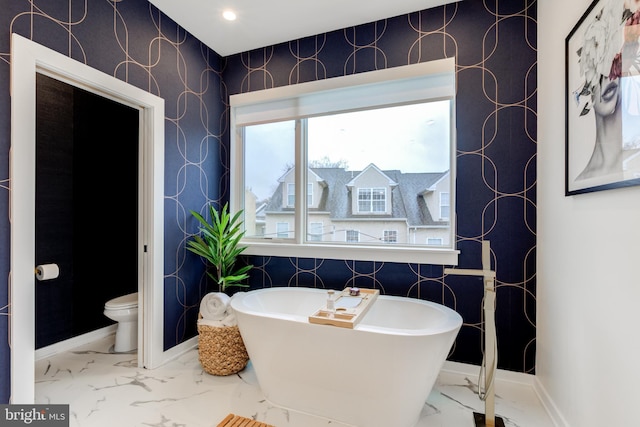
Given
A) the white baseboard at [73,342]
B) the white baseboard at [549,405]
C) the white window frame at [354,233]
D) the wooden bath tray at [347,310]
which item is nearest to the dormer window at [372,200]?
the white window frame at [354,233]

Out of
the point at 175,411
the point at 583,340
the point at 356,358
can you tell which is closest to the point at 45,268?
the point at 175,411

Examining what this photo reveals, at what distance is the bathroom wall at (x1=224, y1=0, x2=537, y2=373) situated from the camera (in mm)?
2090

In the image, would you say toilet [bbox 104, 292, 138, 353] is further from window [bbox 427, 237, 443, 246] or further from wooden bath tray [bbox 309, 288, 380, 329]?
window [bbox 427, 237, 443, 246]

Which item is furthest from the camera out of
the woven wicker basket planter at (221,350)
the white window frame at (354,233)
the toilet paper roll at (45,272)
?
the white window frame at (354,233)

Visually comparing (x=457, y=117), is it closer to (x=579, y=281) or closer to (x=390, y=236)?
(x=390, y=236)

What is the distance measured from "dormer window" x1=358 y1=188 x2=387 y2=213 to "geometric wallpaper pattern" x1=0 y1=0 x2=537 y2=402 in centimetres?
46

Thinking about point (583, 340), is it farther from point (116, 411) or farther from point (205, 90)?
point (205, 90)

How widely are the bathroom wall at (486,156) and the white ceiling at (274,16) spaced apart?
0.45ft

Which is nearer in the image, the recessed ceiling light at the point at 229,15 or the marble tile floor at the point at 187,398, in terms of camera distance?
the marble tile floor at the point at 187,398

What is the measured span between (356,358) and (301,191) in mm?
1563

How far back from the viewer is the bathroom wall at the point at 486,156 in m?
2.09

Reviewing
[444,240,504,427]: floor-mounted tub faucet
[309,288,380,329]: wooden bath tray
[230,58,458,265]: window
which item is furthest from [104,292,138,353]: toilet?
[444,240,504,427]: floor-mounted tub faucet

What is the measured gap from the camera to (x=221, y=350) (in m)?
2.21

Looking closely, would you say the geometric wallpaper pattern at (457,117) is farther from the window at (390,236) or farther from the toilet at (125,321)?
the toilet at (125,321)
